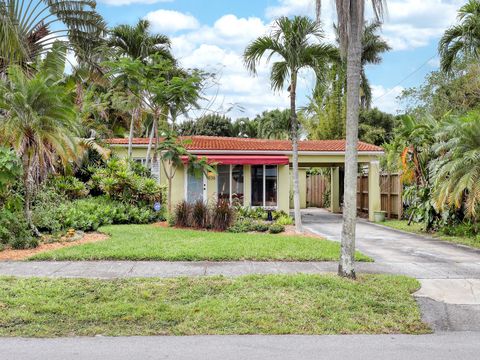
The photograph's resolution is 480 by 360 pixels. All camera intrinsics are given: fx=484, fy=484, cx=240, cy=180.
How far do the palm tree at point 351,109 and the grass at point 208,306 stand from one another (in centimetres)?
45

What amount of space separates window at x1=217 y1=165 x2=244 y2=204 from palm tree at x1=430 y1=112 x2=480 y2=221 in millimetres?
7486

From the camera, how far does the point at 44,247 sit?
10500mm

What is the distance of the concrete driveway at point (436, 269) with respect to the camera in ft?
20.0

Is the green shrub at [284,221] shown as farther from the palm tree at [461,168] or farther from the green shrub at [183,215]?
the palm tree at [461,168]

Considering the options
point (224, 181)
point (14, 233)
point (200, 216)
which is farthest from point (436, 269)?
point (224, 181)

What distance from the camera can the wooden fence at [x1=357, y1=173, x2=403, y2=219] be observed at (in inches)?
787

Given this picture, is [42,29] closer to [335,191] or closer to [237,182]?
[237,182]

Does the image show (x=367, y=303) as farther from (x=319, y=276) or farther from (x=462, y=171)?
(x=462, y=171)

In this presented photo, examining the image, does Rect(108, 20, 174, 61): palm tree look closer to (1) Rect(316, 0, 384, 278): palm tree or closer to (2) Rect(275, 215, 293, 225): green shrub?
(2) Rect(275, 215, 293, 225): green shrub

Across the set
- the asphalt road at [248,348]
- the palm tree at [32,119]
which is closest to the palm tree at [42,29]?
the palm tree at [32,119]

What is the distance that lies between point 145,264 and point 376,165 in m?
13.8

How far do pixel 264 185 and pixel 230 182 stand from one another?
1351 mm

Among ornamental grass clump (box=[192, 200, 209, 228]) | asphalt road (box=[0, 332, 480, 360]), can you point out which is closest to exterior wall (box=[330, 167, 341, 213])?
ornamental grass clump (box=[192, 200, 209, 228])

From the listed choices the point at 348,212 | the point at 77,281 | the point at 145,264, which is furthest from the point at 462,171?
the point at 77,281
